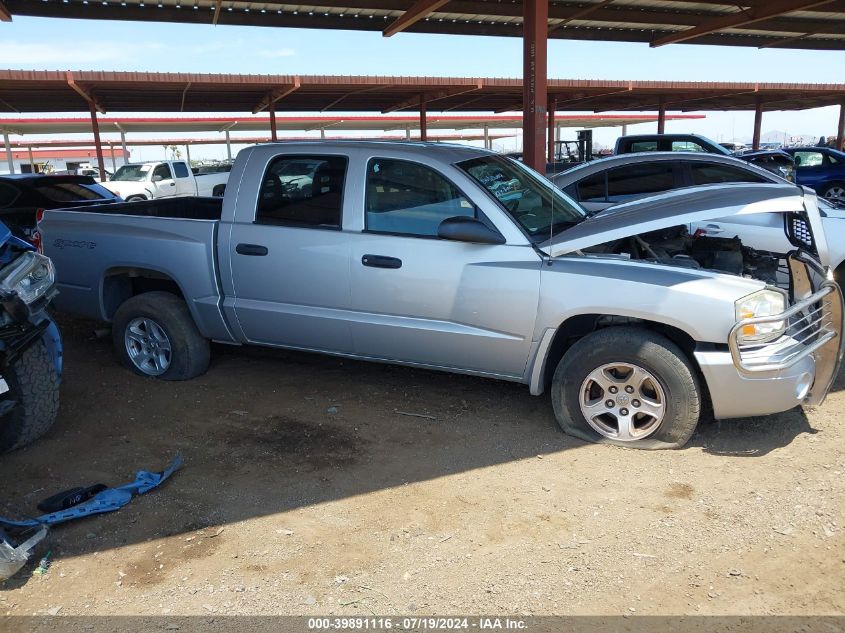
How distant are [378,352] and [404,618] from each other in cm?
221

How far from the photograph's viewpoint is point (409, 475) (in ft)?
12.7

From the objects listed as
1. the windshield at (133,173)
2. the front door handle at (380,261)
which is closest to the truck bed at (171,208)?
the front door handle at (380,261)

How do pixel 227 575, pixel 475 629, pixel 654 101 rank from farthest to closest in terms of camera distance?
pixel 654 101 < pixel 227 575 < pixel 475 629

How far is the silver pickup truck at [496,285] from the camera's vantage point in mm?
3828

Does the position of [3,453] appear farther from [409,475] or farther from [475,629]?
[475,629]

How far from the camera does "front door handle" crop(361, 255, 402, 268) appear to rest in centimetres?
440

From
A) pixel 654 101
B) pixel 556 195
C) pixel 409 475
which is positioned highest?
pixel 654 101

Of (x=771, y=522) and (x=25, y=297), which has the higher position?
(x=25, y=297)

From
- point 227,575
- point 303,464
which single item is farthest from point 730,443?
point 227,575

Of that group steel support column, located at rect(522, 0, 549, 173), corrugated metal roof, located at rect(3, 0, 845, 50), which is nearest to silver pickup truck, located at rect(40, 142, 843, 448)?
steel support column, located at rect(522, 0, 549, 173)

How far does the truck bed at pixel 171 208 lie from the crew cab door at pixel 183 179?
1732 centimetres

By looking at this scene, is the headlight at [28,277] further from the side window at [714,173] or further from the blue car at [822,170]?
the blue car at [822,170]

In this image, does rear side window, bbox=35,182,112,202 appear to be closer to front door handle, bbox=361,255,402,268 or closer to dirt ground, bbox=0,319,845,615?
dirt ground, bbox=0,319,845,615

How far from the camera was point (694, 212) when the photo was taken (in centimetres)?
386
